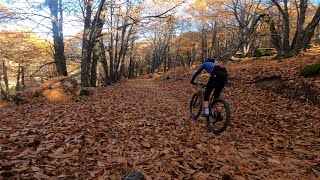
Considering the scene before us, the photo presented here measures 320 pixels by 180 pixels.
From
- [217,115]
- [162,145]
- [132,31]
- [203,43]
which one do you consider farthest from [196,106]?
[203,43]

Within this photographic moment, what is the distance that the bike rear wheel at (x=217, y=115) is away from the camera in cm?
589

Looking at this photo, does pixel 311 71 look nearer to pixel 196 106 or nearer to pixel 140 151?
pixel 196 106

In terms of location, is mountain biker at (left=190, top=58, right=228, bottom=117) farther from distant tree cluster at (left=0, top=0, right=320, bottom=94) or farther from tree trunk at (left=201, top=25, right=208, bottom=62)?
tree trunk at (left=201, top=25, right=208, bottom=62)

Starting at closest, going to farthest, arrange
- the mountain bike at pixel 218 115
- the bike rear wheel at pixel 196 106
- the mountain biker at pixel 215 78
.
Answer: the mountain bike at pixel 218 115, the mountain biker at pixel 215 78, the bike rear wheel at pixel 196 106

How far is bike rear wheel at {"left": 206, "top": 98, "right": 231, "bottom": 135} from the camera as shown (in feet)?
19.3

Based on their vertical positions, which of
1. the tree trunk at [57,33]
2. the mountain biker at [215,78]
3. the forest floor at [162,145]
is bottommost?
the forest floor at [162,145]

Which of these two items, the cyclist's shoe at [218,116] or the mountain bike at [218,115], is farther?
the cyclist's shoe at [218,116]

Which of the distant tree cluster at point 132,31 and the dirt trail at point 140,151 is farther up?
the distant tree cluster at point 132,31

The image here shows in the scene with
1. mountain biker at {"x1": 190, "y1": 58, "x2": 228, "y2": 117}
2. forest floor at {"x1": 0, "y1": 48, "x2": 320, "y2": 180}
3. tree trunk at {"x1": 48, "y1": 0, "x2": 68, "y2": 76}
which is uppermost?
tree trunk at {"x1": 48, "y1": 0, "x2": 68, "y2": 76}

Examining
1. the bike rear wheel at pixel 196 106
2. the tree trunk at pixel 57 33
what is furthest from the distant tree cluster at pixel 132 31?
the bike rear wheel at pixel 196 106

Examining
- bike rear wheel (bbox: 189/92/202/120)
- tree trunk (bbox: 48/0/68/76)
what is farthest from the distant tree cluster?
bike rear wheel (bbox: 189/92/202/120)

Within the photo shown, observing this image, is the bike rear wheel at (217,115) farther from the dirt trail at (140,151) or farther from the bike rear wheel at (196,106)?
the bike rear wheel at (196,106)

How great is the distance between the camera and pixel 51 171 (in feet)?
10.4

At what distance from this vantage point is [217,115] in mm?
6168
